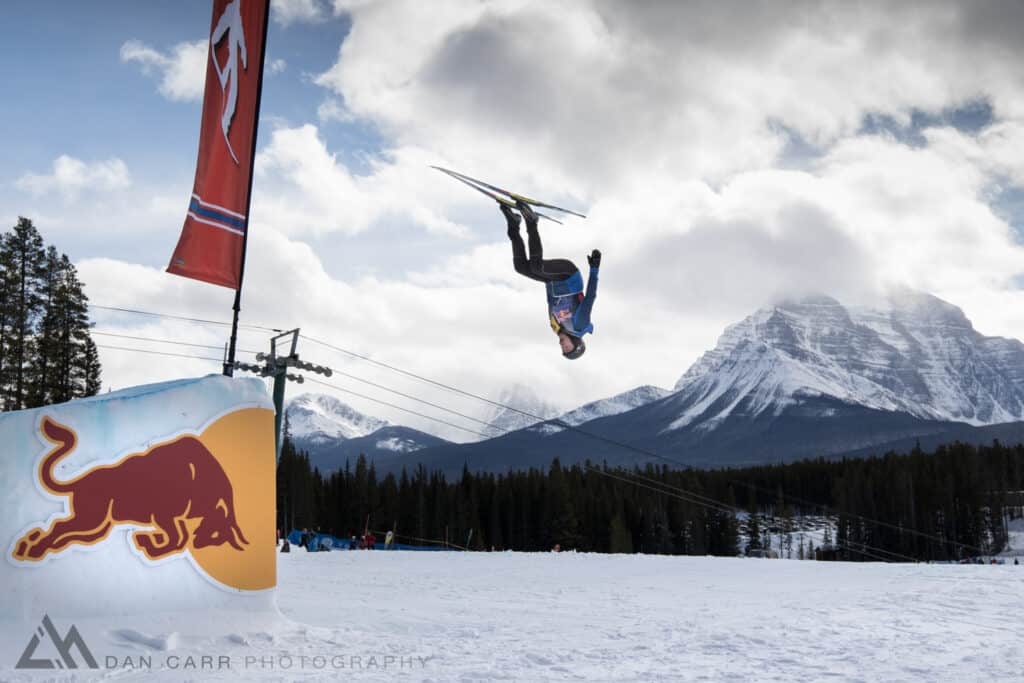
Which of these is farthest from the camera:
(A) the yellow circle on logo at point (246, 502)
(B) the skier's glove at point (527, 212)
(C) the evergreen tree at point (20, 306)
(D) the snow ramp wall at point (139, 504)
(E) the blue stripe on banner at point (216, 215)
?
(C) the evergreen tree at point (20, 306)

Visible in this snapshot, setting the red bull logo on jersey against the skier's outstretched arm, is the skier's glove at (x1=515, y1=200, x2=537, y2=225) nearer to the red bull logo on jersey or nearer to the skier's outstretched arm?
the skier's outstretched arm

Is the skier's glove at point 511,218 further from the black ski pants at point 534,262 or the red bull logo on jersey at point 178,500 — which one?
the red bull logo on jersey at point 178,500

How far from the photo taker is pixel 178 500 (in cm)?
1149

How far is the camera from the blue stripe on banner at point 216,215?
39.4 feet

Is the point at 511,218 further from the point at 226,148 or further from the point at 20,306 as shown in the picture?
the point at 20,306

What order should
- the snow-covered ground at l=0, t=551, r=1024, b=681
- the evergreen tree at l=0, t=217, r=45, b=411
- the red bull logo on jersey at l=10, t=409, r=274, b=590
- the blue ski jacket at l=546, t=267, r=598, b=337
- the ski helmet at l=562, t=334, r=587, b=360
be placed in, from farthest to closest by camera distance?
the evergreen tree at l=0, t=217, r=45, b=411 → the ski helmet at l=562, t=334, r=587, b=360 → the blue ski jacket at l=546, t=267, r=598, b=337 → the red bull logo on jersey at l=10, t=409, r=274, b=590 → the snow-covered ground at l=0, t=551, r=1024, b=681

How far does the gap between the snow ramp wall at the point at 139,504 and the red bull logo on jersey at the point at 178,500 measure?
0.05ft

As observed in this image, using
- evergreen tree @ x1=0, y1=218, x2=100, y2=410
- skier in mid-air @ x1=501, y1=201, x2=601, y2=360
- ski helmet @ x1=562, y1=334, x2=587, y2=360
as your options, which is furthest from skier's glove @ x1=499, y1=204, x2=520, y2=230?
evergreen tree @ x1=0, y1=218, x2=100, y2=410

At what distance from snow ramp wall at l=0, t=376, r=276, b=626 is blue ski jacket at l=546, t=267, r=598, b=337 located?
549cm

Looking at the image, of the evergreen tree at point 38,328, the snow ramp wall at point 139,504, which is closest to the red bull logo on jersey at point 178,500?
the snow ramp wall at point 139,504

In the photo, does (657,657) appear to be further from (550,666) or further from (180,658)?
(180,658)

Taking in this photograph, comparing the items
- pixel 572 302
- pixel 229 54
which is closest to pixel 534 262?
pixel 572 302

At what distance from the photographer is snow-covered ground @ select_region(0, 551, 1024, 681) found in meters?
9.09

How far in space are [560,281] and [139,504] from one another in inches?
303
